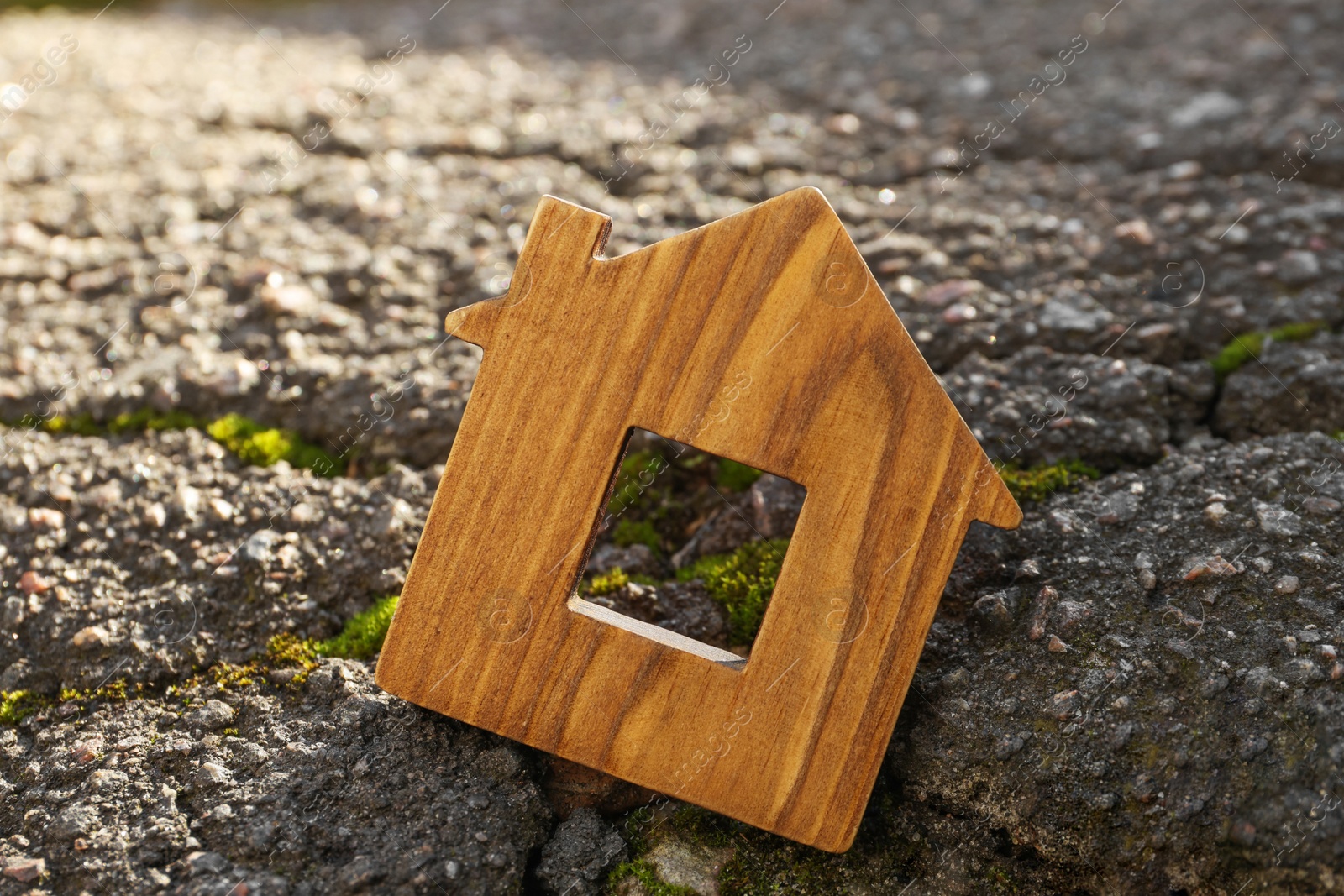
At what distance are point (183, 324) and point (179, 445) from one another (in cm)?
68

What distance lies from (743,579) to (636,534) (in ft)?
1.40

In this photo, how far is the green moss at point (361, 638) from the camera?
2.59 metres

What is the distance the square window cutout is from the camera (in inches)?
104

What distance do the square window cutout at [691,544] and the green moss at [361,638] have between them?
539mm

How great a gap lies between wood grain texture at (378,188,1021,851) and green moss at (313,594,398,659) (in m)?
0.52

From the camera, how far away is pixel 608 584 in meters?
2.73

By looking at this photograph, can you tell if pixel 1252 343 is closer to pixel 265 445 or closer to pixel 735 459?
pixel 735 459

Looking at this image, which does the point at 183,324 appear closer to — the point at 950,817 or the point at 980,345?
the point at 980,345

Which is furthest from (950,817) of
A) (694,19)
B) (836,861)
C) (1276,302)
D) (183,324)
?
(694,19)

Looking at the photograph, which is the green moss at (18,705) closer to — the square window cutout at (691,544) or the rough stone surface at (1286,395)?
the square window cutout at (691,544)

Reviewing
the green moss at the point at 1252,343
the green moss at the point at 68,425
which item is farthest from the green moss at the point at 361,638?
the green moss at the point at 1252,343

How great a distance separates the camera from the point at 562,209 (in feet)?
7.04

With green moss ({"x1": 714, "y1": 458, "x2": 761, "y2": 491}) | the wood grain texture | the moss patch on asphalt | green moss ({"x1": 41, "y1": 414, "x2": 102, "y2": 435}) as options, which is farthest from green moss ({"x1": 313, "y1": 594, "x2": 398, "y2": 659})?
green moss ({"x1": 41, "y1": 414, "x2": 102, "y2": 435})

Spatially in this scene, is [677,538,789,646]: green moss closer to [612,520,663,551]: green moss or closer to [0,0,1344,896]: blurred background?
[0,0,1344,896]: blurred background
